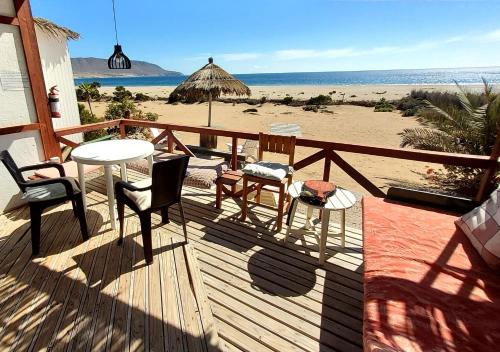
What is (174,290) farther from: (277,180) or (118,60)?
(118,60)

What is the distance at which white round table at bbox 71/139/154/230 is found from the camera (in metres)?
2.73

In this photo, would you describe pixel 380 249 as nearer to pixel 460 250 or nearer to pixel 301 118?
pixel 460 250

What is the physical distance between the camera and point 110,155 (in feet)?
9.37

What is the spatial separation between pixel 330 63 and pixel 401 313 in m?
104

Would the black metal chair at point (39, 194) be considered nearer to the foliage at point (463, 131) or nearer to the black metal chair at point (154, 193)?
the black metal chair at point (154, 193)

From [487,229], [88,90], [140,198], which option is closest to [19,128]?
[140,198]

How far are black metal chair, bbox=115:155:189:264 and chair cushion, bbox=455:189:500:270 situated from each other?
241cm

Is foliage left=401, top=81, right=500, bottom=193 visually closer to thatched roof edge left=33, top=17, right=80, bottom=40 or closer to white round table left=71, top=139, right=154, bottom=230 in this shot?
white round table left=71, top=139, right=154, bottom=230

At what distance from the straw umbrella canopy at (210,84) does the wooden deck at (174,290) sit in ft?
13.7

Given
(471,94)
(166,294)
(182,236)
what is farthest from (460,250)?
(471,94)

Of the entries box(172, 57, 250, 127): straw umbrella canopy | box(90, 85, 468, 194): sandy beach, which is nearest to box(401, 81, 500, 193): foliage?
box(90, 85, 468, 194): sandy beach

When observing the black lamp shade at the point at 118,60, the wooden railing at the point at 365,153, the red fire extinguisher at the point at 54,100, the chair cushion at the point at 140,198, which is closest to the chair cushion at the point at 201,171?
the wooden railing at the point at 365,153

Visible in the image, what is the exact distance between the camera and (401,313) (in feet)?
4.53

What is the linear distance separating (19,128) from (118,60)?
1.56 metres
